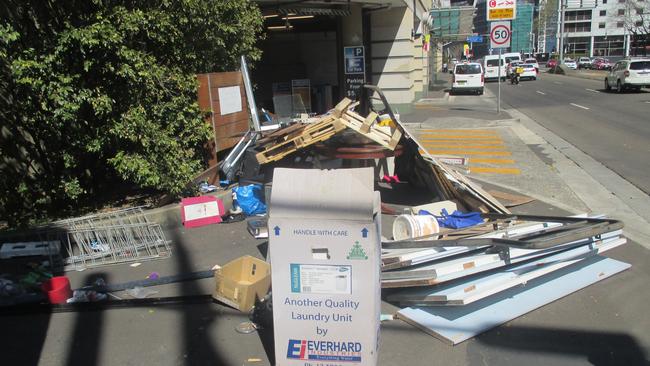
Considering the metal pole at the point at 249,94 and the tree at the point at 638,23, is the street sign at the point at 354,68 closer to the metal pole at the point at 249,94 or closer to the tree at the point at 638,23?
the metal pole at the point at 249,94

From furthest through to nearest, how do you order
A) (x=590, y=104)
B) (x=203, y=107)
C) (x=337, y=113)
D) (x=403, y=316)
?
(x=590, y=104), (x=203, y=107), (x=337, y=113), (x=403, y=316)

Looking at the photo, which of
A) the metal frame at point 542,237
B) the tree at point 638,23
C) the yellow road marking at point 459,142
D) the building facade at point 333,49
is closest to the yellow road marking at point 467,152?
the yellow road marking at point 459,142

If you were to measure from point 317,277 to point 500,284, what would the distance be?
6.29 ft

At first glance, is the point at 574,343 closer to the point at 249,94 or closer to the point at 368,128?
the point at 368,128

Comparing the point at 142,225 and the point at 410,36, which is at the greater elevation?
the point at 410,36

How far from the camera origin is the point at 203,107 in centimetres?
789

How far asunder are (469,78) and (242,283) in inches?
1112

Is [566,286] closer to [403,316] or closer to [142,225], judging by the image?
[403,316]

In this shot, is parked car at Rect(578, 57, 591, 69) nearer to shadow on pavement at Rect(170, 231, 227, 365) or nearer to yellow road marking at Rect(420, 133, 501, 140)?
yellow road marking at Rect(420, 133, 501, 140)

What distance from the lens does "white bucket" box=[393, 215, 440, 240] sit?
18.2ft

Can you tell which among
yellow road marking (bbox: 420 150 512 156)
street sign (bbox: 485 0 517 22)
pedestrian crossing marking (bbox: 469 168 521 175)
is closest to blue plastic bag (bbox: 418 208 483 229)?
pedestrian crossing marking (bbox: 469 168 521 175)

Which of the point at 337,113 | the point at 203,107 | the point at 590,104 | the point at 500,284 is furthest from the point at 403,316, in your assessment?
the point at 590,104

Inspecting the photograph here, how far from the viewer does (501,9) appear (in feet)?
61.3

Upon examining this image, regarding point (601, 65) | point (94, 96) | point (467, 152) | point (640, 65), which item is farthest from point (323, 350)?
point (601, 65)
